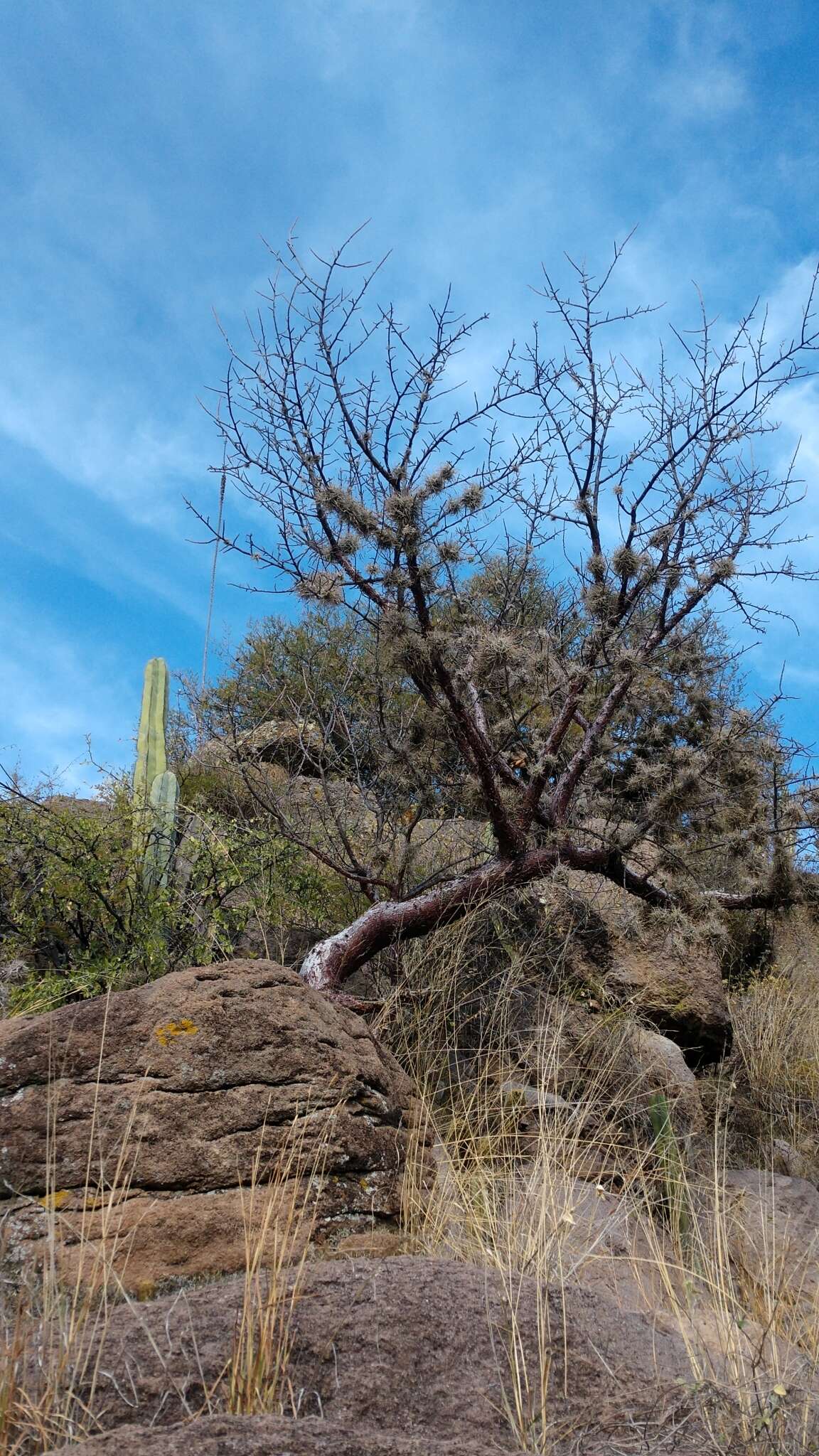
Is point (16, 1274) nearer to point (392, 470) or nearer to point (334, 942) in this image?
point (334, 942)

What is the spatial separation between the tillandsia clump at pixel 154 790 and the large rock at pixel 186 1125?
3.09 metres

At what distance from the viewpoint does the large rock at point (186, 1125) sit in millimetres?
3865

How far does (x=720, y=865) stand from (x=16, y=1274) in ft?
23.6

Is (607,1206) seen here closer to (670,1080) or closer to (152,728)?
(670,1080)

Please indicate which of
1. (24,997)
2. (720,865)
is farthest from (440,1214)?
(720,865)

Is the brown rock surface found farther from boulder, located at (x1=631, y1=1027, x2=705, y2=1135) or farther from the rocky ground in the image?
boulder, located at (x1=631, y1=1027, x2=705, y2=1135)

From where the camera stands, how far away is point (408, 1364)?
283cm

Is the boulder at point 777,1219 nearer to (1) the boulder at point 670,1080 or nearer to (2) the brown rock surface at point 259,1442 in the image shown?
(1) the boulder at point 670,1080

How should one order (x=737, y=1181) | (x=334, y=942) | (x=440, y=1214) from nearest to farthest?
(x=440, y=1214), (x=334, y=942), (x=737, y=1181)

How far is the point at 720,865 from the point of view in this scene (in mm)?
9625

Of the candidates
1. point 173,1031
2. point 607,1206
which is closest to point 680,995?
point 607,1206

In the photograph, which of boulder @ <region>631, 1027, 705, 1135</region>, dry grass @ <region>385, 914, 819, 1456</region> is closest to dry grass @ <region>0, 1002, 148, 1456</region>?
dry grass @ <region>385, 914, 819, 1456</region>

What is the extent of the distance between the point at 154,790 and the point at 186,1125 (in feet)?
14.9

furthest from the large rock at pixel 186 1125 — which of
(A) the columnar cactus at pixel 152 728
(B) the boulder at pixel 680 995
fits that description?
(A) the columnar cactus at pixel 152 728
